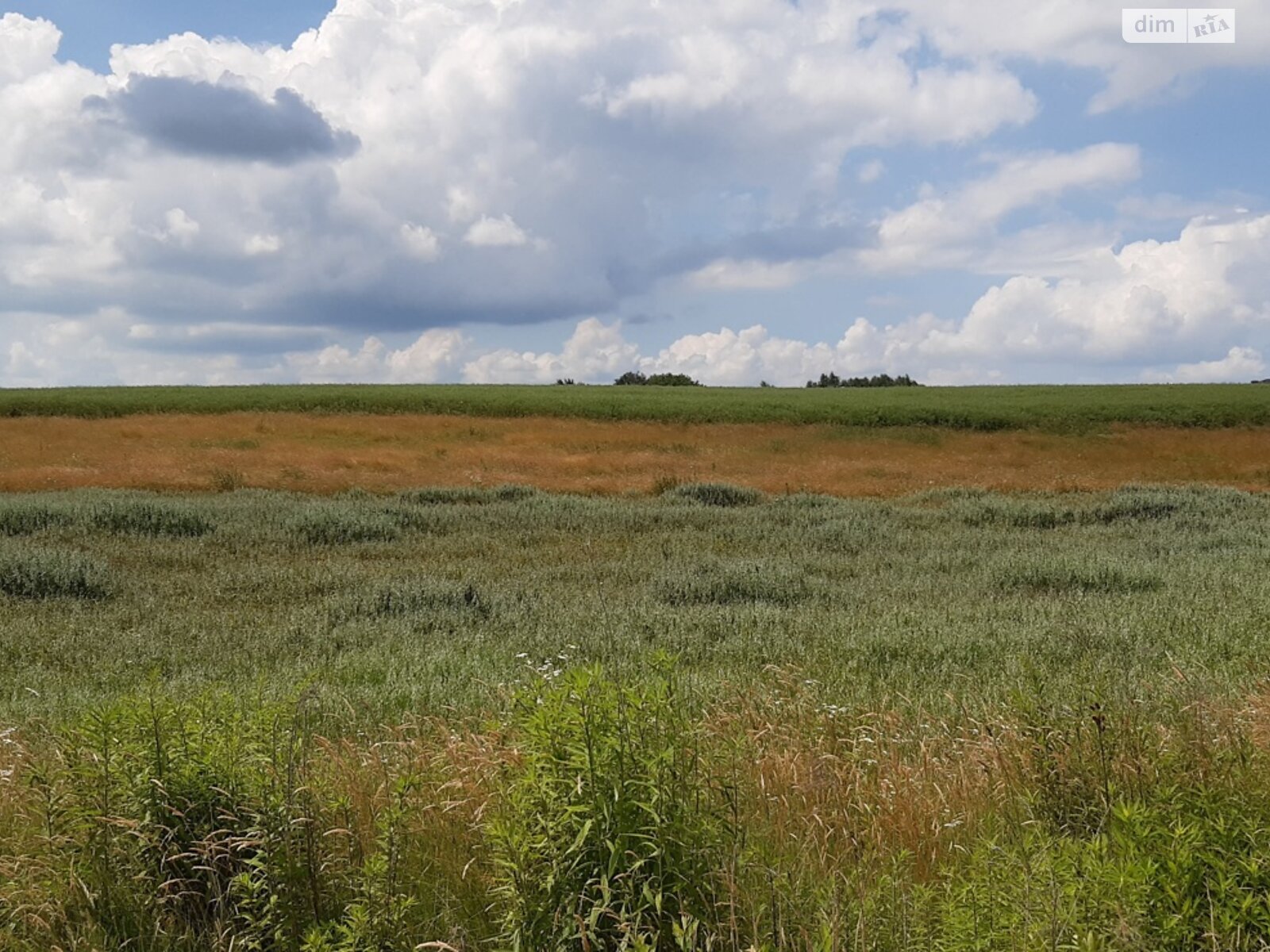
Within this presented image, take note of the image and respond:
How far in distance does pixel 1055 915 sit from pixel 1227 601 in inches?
368

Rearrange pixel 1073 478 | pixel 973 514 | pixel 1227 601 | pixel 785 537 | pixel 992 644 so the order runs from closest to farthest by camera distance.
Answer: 1. pixel 992 644
2. pixel 1227 601
3. pixel 785 537
4. pixel 973 514
5. pixel 1073 478

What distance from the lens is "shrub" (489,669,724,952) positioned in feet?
9.66

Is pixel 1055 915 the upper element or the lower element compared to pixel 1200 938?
upper

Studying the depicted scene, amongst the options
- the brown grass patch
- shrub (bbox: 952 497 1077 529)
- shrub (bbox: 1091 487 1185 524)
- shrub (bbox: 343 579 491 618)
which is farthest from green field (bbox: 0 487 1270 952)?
the brown grass patch

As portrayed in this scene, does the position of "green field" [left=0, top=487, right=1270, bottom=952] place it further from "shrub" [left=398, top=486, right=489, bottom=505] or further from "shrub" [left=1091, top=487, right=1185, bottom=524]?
"shrub" [left=398, top=486, right=489, bottom=505]

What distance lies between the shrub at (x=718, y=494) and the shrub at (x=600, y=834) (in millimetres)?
20815

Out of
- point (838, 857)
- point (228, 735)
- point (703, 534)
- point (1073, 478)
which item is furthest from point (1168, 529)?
point (228, 735)

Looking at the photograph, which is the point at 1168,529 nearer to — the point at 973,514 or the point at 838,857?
the point at 973,514

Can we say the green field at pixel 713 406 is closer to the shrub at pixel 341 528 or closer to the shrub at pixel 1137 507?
the shrub at pixel 1137 507

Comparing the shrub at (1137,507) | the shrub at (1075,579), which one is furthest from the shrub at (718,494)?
the shrub at (1075,579)

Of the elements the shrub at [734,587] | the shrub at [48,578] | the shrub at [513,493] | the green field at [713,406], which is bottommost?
the shrub at [734,587]

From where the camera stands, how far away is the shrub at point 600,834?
9.66 ft

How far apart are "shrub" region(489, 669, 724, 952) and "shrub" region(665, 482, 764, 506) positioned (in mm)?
20815

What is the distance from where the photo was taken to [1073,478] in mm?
30234
